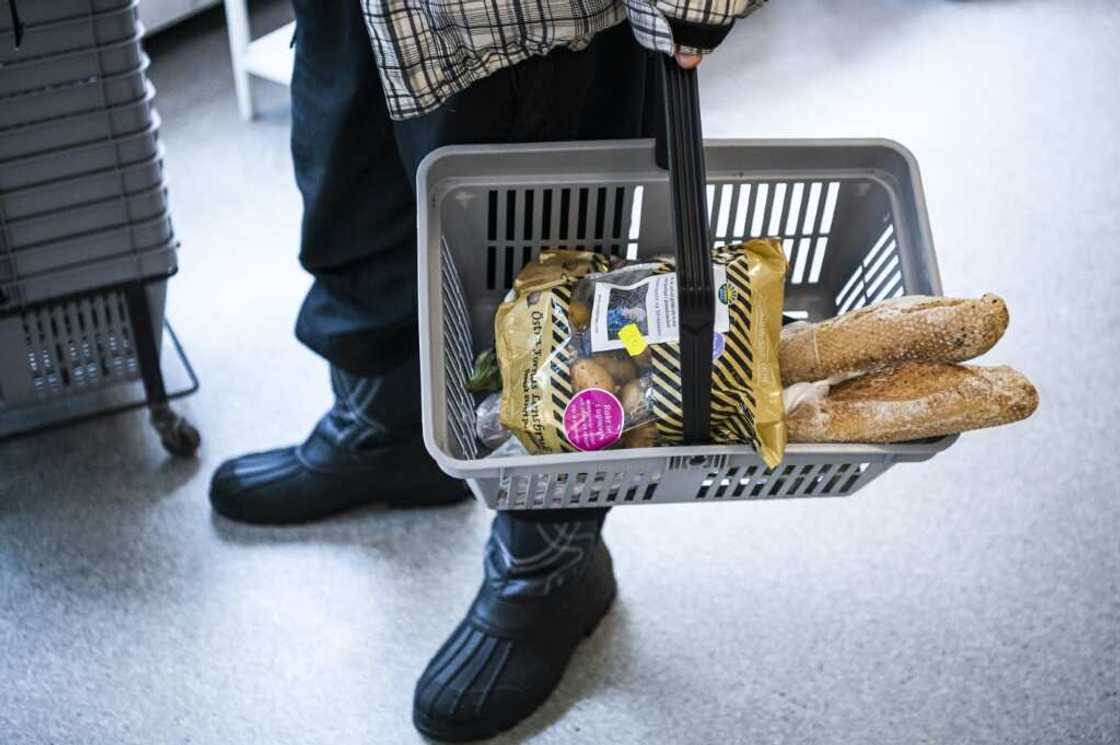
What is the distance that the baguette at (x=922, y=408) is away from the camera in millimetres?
922

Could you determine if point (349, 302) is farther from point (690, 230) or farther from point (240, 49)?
point (240, 49)

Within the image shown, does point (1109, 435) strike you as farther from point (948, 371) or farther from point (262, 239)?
point (262, 239)

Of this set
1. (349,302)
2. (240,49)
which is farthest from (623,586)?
(240,49)

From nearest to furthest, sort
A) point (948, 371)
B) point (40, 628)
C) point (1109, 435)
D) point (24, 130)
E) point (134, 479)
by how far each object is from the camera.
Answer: point (948, 371), point (24, 130), point (40, 628), point (134, 479), point (1109, 435)

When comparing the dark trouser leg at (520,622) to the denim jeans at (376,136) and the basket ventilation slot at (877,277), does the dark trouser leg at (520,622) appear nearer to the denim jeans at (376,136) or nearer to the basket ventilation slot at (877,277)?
the denim jeans at (376,136)

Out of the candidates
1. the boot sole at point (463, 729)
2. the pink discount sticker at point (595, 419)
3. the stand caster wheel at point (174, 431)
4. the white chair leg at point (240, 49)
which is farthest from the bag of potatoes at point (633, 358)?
the white chair leg at point (240, 49)

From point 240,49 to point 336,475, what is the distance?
2.85ft

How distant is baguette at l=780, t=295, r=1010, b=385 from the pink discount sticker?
16cm

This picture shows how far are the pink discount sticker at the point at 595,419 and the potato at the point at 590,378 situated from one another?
0.03 meters

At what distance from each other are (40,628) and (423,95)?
830 millimetres

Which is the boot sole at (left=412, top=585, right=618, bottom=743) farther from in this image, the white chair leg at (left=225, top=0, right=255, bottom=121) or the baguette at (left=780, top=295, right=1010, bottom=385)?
the white chair leg at (left=225, top=0, right=255, bottom=121)

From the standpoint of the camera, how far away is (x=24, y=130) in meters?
1.27

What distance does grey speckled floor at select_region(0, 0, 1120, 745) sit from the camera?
1357 millimetres

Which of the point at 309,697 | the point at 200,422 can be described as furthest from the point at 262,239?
the point at 309,697
